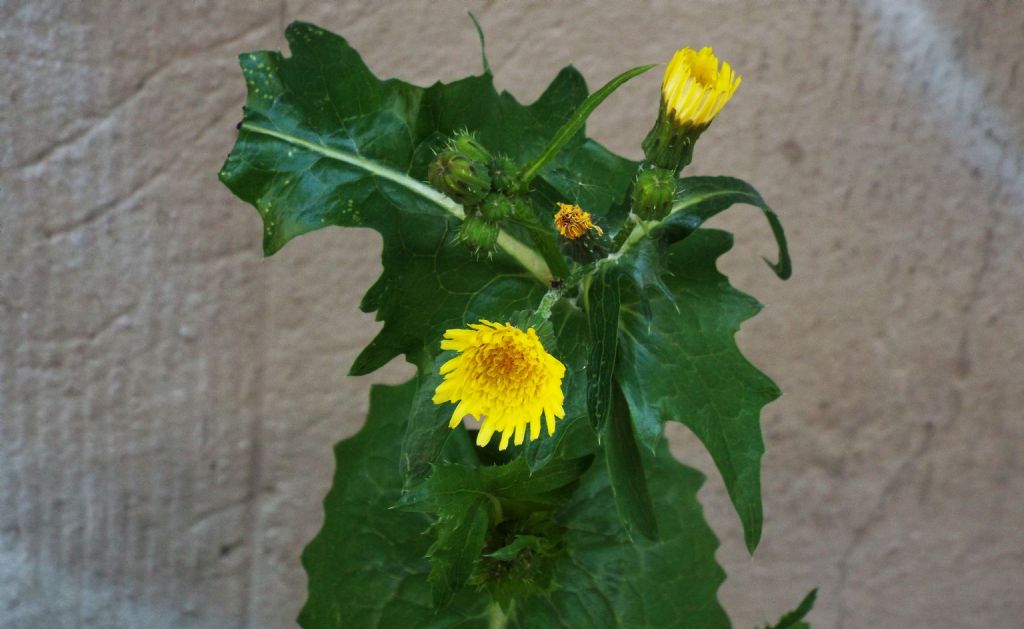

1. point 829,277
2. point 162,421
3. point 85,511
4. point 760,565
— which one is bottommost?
point 85,511

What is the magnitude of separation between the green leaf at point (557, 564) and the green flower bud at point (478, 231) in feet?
0.78

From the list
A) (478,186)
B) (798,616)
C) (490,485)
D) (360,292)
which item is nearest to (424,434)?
(490,485)

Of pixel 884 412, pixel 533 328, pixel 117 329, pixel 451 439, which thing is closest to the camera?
pixel 533 328

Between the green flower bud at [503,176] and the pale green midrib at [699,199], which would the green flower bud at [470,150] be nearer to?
the green flower bud at [503,176]

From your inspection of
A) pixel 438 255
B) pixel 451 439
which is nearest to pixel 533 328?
pixel 438 255

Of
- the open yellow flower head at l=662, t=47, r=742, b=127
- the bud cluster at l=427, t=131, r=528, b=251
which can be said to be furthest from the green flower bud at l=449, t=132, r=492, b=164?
the open yellow flower head at l=662, t=47, r=742, b=127

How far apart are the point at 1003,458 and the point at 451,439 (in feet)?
2.26

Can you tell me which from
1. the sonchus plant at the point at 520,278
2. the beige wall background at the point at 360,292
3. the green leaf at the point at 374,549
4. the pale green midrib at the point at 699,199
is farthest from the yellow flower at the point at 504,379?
the beige wall background at the point at 360,292

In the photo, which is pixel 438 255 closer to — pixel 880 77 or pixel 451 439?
pixel 451 439

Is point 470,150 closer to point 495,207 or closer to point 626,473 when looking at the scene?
point 495,207

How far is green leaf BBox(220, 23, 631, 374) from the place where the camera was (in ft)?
1.88

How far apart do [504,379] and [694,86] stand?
0.19 metres

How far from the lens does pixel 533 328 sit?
0.52 meters

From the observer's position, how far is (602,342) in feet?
1.69
